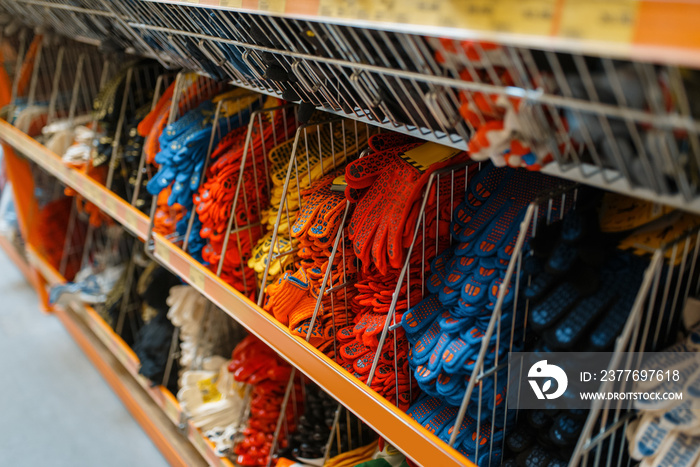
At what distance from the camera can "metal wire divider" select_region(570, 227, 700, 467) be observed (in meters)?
0.79

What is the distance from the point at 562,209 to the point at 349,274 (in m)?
0.52

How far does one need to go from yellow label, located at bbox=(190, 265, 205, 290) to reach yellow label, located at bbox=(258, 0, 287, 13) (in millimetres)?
804

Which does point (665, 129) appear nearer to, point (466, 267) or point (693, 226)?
point (693, 226)

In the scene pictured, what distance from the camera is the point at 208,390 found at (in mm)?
1912

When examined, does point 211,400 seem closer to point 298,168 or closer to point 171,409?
point 171,409

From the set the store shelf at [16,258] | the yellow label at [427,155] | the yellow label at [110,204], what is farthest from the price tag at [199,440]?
the store shelf at [16,258]

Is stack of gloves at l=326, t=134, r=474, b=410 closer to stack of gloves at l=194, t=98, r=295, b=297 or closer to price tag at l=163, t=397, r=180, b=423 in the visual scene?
stack of gloves at l=194, t=98, r=295, b=297

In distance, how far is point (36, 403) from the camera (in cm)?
251

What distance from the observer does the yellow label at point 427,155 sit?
1.09 meters

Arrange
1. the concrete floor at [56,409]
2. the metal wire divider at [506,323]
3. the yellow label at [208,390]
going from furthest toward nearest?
the concrete floor at [56,409], the yellow label at [208,390], the metal wire divider at [506,323]

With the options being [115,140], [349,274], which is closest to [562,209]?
[349,274]

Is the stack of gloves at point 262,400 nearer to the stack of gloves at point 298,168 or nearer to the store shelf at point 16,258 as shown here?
the stack of gloves at point 298,168

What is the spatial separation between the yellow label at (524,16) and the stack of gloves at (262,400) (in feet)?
4.51

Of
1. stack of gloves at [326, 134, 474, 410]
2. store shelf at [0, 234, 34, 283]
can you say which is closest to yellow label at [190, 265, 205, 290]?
stack of gloves at [326, 134, 474, 410]
